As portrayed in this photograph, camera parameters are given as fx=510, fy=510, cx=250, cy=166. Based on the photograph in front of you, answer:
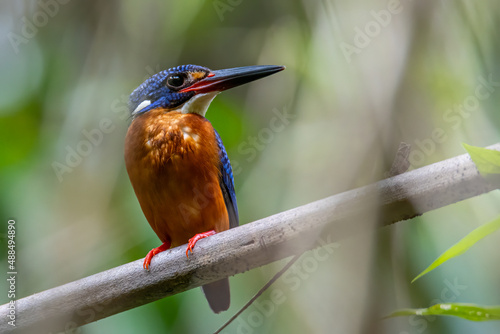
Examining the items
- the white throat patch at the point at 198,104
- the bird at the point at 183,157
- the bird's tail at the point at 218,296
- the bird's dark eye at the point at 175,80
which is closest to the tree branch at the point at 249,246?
the bird at the point at 183,157

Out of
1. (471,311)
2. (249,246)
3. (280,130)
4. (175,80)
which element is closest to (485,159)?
(471,311)

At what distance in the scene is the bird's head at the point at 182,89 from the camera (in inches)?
96.0

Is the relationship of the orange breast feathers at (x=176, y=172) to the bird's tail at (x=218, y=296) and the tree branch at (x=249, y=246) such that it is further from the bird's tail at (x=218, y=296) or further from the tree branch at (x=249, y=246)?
the tree branch at (x=249, y=246)

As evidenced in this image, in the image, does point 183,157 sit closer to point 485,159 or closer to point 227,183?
point 227,183

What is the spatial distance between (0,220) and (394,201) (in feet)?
5.95

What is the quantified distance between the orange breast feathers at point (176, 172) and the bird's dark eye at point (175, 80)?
0.15 meters

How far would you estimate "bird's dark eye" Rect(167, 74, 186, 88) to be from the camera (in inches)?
101

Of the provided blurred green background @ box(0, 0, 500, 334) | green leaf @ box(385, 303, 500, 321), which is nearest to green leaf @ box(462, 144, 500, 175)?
green leaf @ box(385, 303, 500, 321)

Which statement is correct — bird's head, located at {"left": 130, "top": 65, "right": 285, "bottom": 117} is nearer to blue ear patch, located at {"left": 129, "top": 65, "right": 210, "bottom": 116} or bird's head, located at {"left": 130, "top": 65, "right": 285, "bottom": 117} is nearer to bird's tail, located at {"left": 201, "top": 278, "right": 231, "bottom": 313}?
blue ear patch, located at {"left": 129, "top": 65, "right": 210, "bottom": 116}

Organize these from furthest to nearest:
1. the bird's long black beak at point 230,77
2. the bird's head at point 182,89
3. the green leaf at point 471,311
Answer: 1. the bird's head at point 182,89
2. the bird's long black beak at point 230,77
3. the green leaf at point 471,311

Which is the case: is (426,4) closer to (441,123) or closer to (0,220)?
(441,123)

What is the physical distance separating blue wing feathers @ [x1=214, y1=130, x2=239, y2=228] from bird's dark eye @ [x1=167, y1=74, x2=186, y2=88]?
318 millimetres

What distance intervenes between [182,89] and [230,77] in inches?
12.1

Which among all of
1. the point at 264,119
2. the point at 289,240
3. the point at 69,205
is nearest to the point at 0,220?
the point at 69,205
